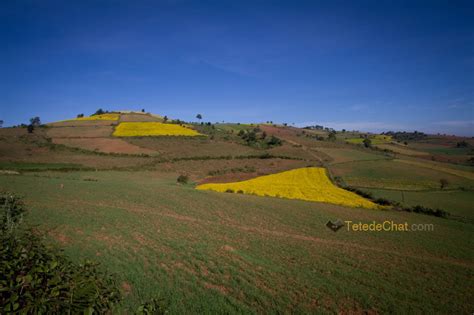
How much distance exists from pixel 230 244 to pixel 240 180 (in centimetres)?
2653

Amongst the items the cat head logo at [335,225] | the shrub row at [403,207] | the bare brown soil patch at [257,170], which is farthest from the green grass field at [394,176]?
the cat head logo at [335,225]

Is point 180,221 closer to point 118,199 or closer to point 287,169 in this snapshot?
point 118,199

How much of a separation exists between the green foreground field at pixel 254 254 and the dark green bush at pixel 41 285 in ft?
19.4

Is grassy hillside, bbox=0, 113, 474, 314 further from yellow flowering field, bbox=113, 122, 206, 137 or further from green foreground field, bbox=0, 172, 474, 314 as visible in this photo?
yellow flowering field, bbox=113, 122, 206, 137

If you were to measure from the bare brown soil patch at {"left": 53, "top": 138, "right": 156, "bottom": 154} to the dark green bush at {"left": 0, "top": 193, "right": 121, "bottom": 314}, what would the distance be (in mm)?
54686

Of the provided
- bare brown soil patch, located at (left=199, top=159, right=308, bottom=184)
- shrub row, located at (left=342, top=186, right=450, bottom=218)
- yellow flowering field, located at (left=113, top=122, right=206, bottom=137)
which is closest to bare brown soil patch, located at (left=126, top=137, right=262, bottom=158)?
yellow flowering field, located at (left=113, top=122, right=206, bottom=137)

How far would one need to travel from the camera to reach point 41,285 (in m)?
3.21

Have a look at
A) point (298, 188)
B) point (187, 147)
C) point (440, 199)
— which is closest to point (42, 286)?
point (298, 188)

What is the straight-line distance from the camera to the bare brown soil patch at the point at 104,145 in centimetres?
5566

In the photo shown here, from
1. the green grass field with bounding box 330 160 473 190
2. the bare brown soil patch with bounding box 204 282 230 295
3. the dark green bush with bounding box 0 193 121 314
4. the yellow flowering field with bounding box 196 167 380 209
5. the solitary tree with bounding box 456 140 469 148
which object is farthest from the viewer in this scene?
the solitary tree with bounding box 456 140 469 148

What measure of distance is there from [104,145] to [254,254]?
185 ft

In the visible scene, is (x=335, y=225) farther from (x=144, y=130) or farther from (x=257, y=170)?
(x=144, y=130)

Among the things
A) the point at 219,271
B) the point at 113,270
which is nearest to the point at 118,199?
the point at 113,270

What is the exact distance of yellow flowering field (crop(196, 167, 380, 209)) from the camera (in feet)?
101
